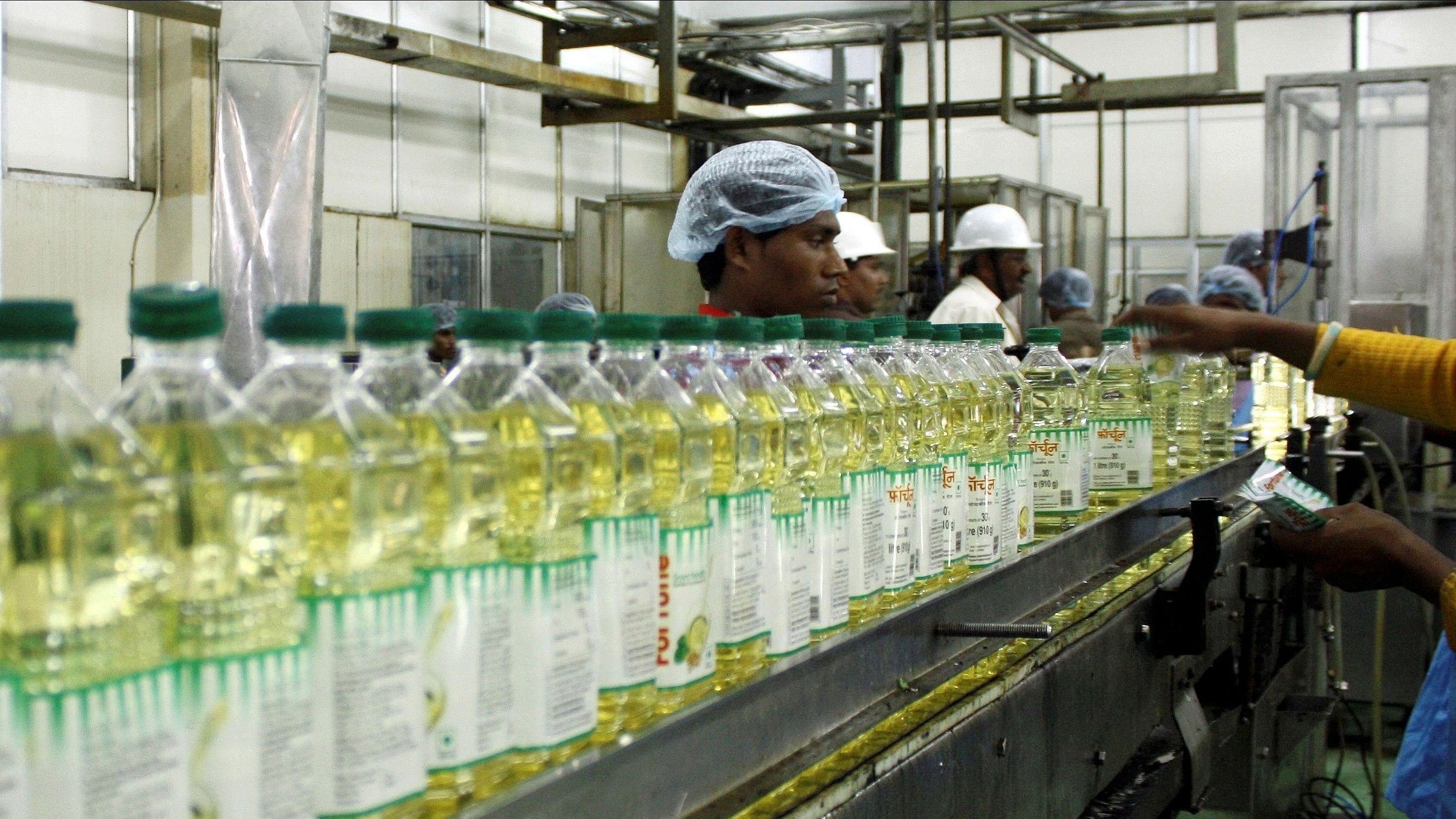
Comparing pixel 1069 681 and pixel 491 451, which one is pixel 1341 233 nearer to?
pixel 1069 681

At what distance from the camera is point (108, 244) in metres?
5.46

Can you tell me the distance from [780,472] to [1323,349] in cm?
157

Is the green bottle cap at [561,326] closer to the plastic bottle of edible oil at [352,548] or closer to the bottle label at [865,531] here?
the plastic bottle of edible oil at [352,548]

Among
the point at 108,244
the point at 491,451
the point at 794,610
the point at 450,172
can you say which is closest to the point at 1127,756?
the point at 794,610

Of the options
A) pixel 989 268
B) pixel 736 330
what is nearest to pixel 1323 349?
pixel 736 330

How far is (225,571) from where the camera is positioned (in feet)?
2.33

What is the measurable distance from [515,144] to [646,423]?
279 inches

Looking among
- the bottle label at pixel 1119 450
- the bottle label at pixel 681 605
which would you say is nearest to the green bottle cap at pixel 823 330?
the bottle label at pixel 681 605

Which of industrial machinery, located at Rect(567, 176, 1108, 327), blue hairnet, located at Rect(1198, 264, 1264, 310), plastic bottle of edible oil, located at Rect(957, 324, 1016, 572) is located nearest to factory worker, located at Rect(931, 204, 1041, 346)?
blue hairnet, located at Rect(1198, 264, 1264, 310)

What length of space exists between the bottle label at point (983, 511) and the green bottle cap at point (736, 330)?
0.45 metres

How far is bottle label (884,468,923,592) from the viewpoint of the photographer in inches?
53.0

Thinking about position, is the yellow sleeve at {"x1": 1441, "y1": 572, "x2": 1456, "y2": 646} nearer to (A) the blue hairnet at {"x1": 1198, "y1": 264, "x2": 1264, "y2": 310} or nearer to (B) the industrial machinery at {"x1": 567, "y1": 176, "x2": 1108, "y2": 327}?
(A) the blue hairnet at {"x1": 1198, "y1": 264, "x2": 1264, "y2": 310}

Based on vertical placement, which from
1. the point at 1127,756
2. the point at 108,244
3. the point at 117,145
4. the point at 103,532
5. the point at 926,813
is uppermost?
the point at 117,145

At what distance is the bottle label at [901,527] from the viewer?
135 cm
